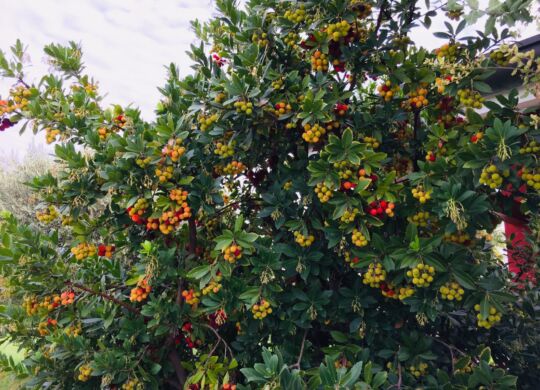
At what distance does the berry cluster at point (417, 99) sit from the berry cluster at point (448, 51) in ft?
0.63

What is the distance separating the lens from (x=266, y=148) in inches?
88.8

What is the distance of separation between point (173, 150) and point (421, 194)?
1087mm

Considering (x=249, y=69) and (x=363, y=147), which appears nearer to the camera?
(x=363, y=147)

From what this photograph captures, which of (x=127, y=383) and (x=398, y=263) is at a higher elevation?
(x=398, y=263)

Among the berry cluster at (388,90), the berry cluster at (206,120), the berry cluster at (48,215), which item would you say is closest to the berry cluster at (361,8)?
the berry cluster at (388,90)

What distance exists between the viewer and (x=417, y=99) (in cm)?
194

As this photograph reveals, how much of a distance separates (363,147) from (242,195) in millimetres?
1147

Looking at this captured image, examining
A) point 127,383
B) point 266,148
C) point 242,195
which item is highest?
point 266,148

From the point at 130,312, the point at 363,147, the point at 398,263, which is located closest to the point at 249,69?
the point at 363,147

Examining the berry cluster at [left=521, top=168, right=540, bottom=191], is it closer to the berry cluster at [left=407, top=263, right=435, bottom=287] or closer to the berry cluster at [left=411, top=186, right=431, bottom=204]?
the berry cluster at [left=411, top=186, right=431, bottom=204]

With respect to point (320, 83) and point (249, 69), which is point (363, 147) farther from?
point (249, 69)

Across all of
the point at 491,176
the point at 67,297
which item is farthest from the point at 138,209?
the point at 491,176

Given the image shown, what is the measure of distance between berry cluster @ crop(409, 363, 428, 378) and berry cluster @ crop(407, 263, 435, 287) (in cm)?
48

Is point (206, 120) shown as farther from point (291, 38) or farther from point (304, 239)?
point (304, 239)
